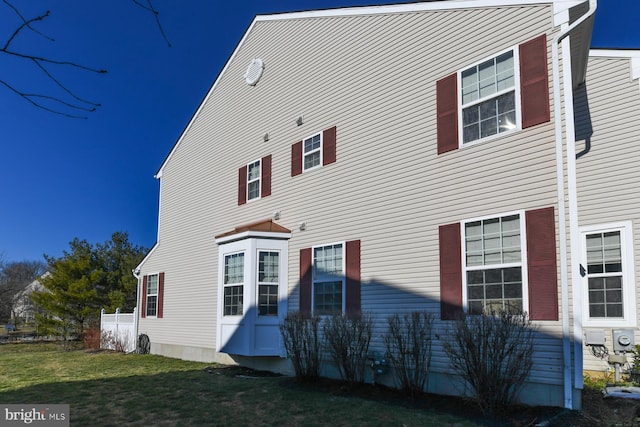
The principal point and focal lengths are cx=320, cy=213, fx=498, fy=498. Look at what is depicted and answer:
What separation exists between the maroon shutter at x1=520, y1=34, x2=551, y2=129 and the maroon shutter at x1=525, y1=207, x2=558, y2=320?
1331 mm

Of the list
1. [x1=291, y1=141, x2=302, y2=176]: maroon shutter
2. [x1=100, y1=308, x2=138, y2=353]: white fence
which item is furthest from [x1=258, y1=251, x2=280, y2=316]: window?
[x1=100, y1=308, x2=138, y2=353]: white fence

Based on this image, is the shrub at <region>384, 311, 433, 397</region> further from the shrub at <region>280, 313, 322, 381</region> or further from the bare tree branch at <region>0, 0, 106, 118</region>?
the bare tree branch at <region>0, 0, 106, 118</region>

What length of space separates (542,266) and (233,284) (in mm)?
7050

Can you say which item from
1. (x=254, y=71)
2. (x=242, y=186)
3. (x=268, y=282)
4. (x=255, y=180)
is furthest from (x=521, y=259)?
(x=254, y=71)

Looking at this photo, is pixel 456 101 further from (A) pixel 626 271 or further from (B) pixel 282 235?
(B) pixel 282 235

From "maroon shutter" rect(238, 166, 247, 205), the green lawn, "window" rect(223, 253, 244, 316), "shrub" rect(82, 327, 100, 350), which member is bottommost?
"shrub" rect(82, 327, 100, 350)

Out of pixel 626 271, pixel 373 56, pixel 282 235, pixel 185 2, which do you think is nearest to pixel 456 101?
pixel 373 56

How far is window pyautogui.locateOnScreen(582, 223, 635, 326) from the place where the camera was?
26.6 ft

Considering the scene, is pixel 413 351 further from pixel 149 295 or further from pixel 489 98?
pixel 149 295

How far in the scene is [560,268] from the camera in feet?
20.9

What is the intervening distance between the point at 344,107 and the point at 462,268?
4.46 metres

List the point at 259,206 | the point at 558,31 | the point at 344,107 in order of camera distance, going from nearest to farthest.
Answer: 1. the point at 558,31
2. the point at 344,107
3. the point at 259,206

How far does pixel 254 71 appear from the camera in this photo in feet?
43.5

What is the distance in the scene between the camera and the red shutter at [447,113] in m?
7.97
